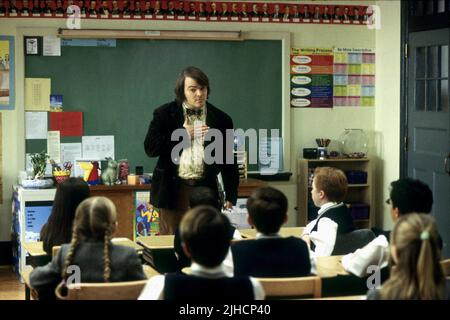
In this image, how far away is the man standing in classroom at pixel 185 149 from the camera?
15.8ft

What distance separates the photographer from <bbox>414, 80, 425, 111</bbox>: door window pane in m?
7.03

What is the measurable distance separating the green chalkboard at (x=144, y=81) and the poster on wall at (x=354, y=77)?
0.57 m

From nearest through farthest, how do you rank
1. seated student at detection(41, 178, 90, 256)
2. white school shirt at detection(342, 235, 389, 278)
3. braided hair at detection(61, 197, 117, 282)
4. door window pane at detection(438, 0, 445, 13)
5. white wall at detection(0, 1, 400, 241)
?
1. braided hair at detection(61, 197, 117, 282)
2. white school shirt at detection(342, 235, 389, 278)
3. seated student at detection(41, 178, 90, 256)
4. door window pane at detection(438, 0, 445, 13)
5. white wall at detection(0, 1, 400, 241)

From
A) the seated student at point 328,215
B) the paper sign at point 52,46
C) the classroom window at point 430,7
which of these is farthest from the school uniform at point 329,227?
the paper sign at point 52,46

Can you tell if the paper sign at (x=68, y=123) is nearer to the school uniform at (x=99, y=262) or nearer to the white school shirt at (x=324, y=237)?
the white school shirt at (x=324, y=237)

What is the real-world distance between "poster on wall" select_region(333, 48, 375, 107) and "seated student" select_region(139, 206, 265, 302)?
5.00m

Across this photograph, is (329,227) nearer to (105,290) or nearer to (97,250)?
(97,250)

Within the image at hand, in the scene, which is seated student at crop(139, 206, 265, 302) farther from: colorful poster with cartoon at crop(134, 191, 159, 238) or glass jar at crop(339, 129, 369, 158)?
glass jar at crop(339, 129, 369, 158)

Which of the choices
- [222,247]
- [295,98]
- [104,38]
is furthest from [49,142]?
[222,247]

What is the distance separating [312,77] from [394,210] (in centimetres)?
391

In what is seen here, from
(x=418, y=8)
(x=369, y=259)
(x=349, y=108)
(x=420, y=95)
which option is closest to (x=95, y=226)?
(x=369, y=259)

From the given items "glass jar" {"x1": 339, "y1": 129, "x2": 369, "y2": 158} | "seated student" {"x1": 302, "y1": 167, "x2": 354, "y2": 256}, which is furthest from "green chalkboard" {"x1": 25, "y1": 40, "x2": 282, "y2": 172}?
"seated student" {"x1": 302, "y1": 167, "x2": 354, "y2": 256}

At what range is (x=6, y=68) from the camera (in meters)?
6.75

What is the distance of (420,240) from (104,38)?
488 cm
